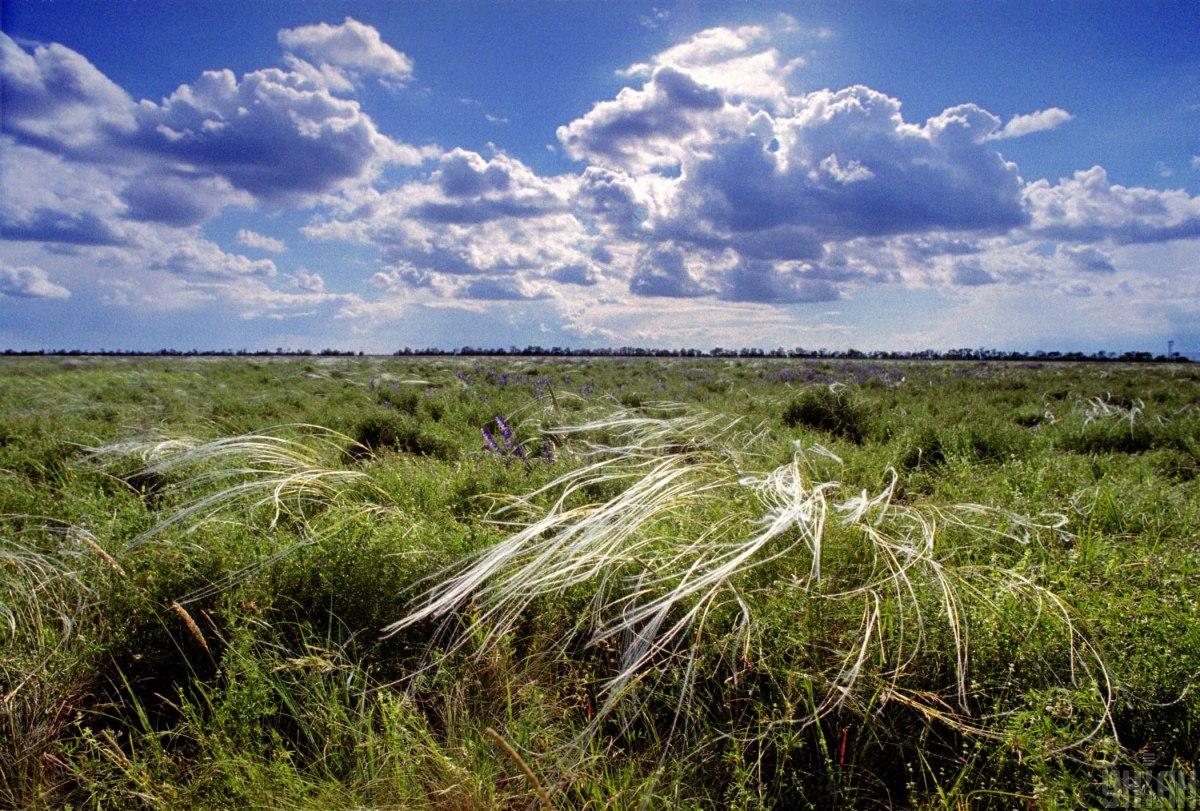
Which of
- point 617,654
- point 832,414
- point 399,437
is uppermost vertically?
point 832,414

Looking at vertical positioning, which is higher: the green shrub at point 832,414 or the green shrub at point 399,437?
the green shrub at point 832,414

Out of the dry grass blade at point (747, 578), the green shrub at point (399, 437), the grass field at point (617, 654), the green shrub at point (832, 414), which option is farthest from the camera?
the green shrub at point (832, 414)

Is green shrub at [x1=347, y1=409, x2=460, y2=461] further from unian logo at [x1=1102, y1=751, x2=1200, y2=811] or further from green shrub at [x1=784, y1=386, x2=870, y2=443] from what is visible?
unian logo at [x1=1102, y1=751, x2=1200, y2=811]

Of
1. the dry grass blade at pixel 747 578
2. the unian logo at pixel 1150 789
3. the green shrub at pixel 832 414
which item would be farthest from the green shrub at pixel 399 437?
the unian logo at pixel 1150 789

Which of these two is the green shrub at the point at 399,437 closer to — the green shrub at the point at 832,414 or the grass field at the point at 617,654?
the grass field at the point at 617,654

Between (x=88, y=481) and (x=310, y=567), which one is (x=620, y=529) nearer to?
(x=310, y=567)

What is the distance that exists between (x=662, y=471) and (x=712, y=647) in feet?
2.70

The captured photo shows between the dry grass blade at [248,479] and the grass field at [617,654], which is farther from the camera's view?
the dry grass blade at [248,479]

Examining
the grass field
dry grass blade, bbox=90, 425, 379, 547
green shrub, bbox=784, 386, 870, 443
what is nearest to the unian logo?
the grass field

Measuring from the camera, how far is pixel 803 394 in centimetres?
817

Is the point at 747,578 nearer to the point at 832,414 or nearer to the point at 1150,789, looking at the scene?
the point at 1150,789

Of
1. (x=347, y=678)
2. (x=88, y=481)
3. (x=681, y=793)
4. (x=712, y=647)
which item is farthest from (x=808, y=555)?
(x=88, y=481)

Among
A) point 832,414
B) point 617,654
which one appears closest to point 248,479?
point 617,654

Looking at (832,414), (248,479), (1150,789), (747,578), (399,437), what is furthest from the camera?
(832,414)
